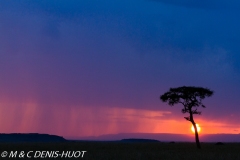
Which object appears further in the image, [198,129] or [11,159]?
[198,129]

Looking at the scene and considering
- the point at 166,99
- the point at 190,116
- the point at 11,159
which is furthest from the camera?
the point at 166,99

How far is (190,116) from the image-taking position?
5988cm

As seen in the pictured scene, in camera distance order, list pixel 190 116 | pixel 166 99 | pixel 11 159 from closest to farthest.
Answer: pixel 11 159 → pixel 190 116 → pixel 166 99

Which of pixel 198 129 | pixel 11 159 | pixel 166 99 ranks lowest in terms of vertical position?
pixel 11 159

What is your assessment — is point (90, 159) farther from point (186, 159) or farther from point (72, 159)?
point (186, 159)

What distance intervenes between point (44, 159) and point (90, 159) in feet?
12.6

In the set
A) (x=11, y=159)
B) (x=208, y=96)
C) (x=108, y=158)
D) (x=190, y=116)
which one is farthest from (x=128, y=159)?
(x=208, y=96)

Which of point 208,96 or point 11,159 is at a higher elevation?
point 208,96

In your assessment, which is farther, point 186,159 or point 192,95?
point 192,95

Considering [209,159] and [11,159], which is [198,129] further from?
[11,159]

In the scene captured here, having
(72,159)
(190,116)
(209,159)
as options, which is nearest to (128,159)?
(72,159)

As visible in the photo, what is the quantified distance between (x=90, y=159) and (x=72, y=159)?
1661mm

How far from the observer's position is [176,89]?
63.0 metres

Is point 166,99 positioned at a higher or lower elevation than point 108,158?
higher
